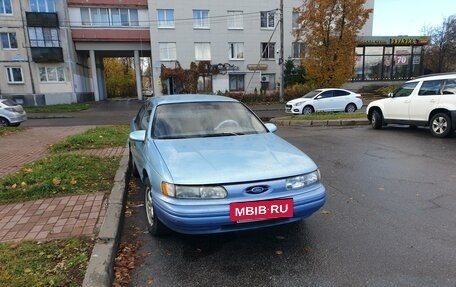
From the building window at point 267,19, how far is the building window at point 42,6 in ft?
67.8

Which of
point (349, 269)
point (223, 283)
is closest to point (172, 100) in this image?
point (223, 283)

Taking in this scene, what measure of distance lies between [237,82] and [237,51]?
327 centimetres

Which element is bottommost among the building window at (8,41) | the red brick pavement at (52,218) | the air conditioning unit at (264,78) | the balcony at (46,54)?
the red brick pavement at (52,218)

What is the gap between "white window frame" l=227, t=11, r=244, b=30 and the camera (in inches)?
1387

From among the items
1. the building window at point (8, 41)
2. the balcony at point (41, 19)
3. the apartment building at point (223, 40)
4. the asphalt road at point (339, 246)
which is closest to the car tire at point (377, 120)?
the asphalt road at point (339, 246)

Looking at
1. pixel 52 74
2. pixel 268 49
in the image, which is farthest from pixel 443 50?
pixel 52 74

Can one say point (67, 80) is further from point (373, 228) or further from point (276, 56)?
point (373, 228)

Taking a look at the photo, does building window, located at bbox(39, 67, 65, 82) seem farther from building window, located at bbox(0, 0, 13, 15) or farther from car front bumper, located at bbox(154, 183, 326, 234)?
car front bumper, located at bbox(154, 183, 326, 234)

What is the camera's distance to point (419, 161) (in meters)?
7.02

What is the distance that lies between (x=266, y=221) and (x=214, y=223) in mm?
517

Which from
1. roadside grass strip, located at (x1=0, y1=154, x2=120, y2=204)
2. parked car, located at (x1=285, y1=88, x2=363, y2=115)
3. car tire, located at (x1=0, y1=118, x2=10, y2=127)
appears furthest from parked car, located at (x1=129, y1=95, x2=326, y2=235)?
parked car, located at (x1=285, y1=88, x2=363, y2=115)

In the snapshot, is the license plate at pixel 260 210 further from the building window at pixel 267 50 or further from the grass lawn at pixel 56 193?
the building window at pixel 267 50

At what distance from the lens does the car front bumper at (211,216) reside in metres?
3.04

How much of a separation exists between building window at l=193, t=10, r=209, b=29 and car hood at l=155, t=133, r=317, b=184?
32.8m
